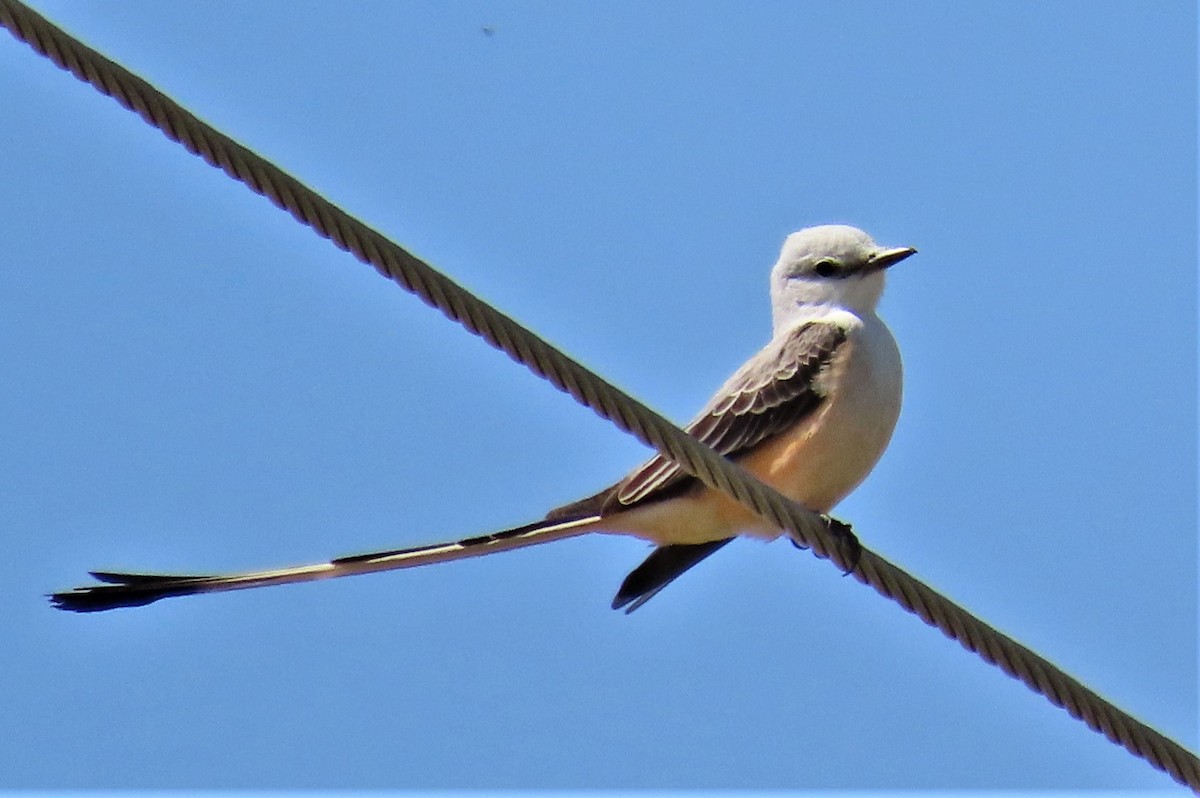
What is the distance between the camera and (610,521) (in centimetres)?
590

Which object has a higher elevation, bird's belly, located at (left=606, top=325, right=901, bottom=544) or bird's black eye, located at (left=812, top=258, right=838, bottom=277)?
bird's black eye, located at (left=812, top=258, right=838, bottom=277)

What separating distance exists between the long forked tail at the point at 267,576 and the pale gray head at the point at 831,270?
4.41ft

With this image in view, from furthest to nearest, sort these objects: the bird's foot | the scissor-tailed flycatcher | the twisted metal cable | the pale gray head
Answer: the pale gray head, the scissor-tailed flycatcher, the bird's foot, the twisted metal cable

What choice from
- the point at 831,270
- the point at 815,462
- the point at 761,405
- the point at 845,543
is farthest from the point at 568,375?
the point at 831,270

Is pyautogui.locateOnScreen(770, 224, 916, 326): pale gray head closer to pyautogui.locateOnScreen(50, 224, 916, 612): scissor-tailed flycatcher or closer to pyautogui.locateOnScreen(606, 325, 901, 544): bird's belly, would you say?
pyautogui.locateOnScreen(50, 224, 916, 612): scissor-tailed flycatcher

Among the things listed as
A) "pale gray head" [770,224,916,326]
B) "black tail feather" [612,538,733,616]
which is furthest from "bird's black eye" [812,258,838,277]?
"black tail feather" [612,538,733,616]

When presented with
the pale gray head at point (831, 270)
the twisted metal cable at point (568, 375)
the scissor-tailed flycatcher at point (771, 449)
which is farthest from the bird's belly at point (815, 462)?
the twisted metal cable at point (568, 375)

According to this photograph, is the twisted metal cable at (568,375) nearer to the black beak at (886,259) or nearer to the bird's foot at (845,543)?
the bird's foot at (845,543)

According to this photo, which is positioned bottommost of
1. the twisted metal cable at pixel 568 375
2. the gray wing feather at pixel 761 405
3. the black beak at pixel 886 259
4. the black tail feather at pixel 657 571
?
the twisted metal cable at pixel 568 375

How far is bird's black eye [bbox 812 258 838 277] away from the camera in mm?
6426

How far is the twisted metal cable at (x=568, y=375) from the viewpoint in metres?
3.82

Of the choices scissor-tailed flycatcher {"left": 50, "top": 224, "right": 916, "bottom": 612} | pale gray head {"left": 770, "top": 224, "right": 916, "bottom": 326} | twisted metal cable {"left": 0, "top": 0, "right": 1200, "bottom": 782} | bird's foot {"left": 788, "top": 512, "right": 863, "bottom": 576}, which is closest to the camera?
twisted metal cable {"left": 0, "top": 0, "right": 1200, "bottom": 782}

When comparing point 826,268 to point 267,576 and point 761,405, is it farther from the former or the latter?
point 267,576

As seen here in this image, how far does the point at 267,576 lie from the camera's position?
532cm
